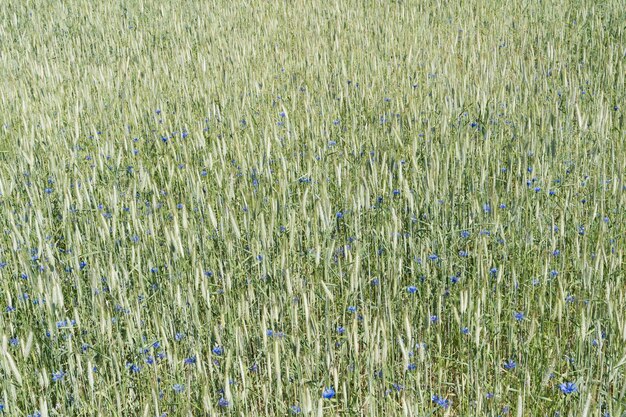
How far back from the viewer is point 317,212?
258 cm

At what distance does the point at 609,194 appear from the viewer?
3.00 metres

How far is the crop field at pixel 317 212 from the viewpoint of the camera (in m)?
2.05

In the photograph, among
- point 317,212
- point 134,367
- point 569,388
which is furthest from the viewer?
point 317,212

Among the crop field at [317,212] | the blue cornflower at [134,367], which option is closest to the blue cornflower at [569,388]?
the crop field at [317,212]

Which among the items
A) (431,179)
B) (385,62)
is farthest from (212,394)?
(385,62)

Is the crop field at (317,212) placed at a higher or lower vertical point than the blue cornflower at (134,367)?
higher

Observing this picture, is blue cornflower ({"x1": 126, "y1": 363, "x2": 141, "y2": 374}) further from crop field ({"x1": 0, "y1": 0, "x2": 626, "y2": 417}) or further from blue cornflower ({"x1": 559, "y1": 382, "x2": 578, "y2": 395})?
blue cornflower ({"x1": 559, "y1": 382, "x2": 578, "y2": 395})

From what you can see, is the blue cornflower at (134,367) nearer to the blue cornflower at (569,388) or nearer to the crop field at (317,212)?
the crop field at (317,212)

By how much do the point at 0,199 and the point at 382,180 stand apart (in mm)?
1821

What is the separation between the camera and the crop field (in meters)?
2.05

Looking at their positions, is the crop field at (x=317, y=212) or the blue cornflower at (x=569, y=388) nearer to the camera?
the blue cornflower at (x=569, y=388)

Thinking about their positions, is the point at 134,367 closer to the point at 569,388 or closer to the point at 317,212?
the point at 317,212

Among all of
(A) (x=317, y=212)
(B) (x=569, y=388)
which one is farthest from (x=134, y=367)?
(B) (x=569, y=388)

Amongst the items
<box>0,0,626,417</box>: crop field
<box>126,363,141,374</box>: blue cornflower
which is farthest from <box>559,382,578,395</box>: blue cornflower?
<box>126,363,141,374</box>: blue cornflower
